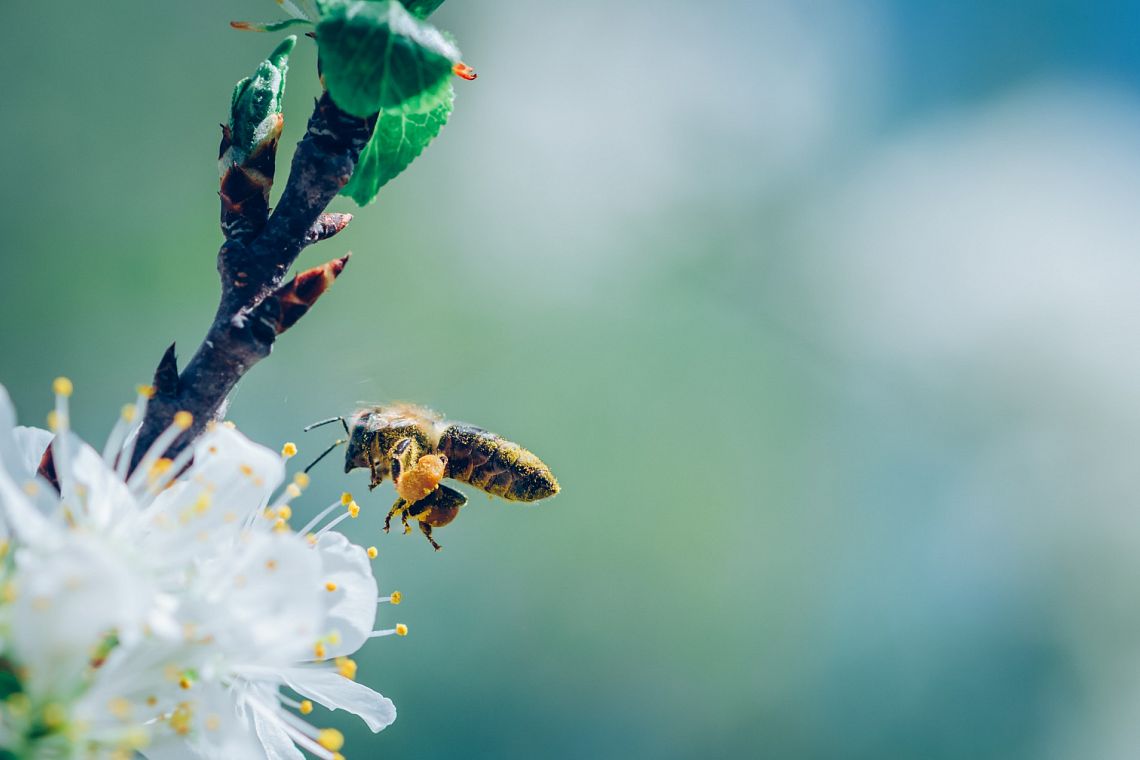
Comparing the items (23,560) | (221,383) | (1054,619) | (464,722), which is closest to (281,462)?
(221,383)

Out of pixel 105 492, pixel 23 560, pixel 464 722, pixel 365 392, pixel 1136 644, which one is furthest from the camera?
pixel 1136 644

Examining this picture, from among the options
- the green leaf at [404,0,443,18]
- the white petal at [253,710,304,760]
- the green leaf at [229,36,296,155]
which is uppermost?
the green leaf at [404,0,443,18]

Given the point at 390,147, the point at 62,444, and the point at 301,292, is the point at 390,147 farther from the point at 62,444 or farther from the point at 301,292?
the point at 62,444

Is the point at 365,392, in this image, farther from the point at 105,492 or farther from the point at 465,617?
the point at 465,617

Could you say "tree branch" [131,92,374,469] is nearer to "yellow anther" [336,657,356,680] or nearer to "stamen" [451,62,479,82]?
"stamen" [451,62,479,82]

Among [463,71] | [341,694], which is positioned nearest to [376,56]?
[463,71]

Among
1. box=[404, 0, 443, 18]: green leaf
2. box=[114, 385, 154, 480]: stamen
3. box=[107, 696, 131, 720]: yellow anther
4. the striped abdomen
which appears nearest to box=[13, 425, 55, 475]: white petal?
box=[114, 385, 154, 480]: stamen
